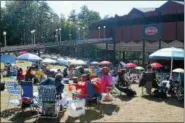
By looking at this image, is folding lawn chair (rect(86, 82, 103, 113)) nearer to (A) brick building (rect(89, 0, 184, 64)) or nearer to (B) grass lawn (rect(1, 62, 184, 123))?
(B) grass lawn (rect(1, 62, 184, 123))

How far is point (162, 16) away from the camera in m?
37.6

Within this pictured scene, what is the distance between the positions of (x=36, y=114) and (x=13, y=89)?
1198 mm

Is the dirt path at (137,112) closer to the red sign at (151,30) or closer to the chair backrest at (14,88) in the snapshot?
the chair backrest at (14,88)

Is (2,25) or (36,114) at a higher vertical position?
(2,25)

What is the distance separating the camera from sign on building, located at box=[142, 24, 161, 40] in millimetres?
32688

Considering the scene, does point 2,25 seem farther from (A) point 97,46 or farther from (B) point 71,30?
(A) point 97,46

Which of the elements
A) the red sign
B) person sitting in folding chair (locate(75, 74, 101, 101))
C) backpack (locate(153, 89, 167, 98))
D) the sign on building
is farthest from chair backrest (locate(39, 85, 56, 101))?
the red sign

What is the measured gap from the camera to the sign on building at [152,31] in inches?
1287

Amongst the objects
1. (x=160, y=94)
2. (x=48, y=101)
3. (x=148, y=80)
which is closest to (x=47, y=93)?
(x=48, y=101)

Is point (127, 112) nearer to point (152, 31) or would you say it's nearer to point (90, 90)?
point (90, 90)

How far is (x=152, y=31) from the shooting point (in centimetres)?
3344

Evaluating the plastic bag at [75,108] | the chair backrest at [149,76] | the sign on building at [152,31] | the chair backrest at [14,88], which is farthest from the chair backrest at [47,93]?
the sign on building at [152,31]

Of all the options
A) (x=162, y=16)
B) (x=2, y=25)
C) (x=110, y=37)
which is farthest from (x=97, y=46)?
(x=2, y=25)

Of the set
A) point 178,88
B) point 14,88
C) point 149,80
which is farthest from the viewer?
point 149,80
